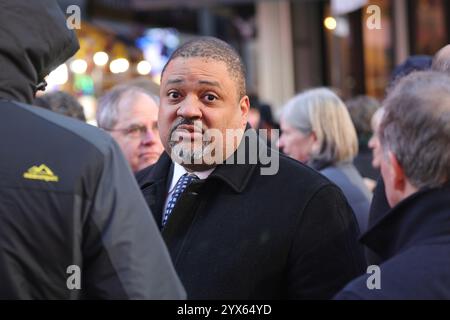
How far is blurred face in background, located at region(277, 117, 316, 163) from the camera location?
5645 millimetres

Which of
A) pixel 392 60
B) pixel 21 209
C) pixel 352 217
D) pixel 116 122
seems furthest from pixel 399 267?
pixel 392 60

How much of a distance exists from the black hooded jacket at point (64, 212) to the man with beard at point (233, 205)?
0.73 m

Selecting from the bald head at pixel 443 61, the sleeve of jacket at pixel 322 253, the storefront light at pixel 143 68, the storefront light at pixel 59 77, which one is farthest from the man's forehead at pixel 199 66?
the storefront light at pixel 143 68

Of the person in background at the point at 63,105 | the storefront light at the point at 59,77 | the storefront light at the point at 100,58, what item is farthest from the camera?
the storefront light at the point at 100,58

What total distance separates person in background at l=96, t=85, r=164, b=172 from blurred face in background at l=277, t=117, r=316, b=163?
1004 mm

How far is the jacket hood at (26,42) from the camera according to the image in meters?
2.42

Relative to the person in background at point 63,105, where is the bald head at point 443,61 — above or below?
above

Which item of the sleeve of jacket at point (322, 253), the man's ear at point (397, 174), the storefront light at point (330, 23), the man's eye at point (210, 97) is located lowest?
the sleeve of jacket at point (322, 253)

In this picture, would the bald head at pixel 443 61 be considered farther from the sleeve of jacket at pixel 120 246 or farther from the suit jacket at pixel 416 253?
the sleeve of jacket at pixel 120 246

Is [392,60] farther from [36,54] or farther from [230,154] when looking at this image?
[36,54]

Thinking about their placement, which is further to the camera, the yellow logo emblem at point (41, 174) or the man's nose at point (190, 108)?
the man's nose at point (190, 108)

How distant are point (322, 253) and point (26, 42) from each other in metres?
1.34

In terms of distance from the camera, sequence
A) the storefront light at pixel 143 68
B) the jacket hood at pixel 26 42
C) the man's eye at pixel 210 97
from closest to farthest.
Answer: the jacket hood at pixel 26 42
the man's eye at pixel 210 97
the storefront light at pixel 143 68

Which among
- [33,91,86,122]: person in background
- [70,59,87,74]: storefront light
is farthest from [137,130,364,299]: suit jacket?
[70,59,87,74]: storefront light
